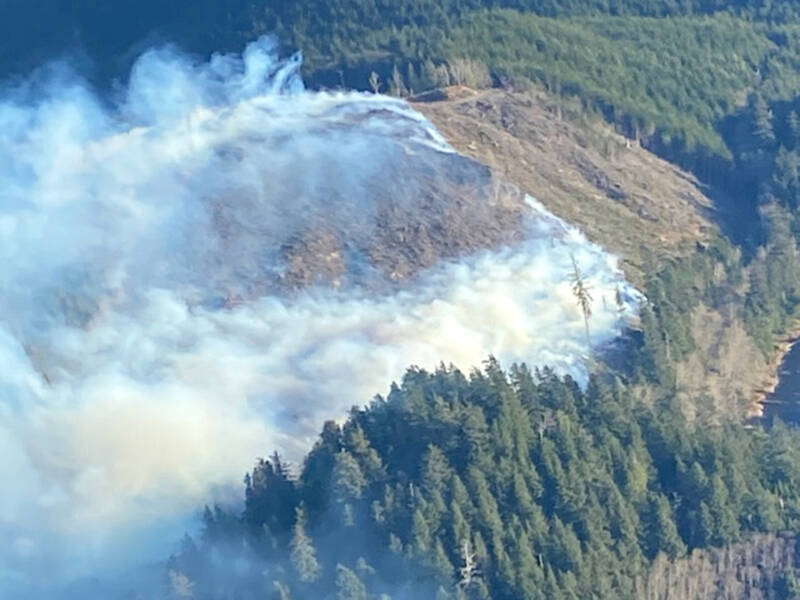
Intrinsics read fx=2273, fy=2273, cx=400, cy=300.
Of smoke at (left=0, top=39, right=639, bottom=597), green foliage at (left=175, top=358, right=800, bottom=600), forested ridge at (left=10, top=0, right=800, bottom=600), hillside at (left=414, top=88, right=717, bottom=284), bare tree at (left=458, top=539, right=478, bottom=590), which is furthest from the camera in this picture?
hillside at (left=414, top=88, right=717, bottom=284)

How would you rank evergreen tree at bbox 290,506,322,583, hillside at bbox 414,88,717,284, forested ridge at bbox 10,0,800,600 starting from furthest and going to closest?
hillside at bbox 414,88,717,284
forested ridge at bbox 10,0,800,600
evergreen tree at bbox 290,506,322,583

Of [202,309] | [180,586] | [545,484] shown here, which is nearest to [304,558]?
[180,586]

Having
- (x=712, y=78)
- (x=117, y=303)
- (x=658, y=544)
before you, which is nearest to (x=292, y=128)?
(x=117, y=303)

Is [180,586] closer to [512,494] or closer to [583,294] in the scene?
[512,494]

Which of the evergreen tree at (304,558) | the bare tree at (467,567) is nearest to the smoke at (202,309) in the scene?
the evergreen tree at (304,558)

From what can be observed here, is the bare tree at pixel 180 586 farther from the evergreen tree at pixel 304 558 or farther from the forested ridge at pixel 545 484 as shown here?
the evergreen tree at pixel 304 558

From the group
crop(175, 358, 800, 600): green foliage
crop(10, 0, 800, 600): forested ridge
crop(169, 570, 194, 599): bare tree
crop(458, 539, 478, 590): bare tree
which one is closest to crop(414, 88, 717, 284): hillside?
crop(10, 0, 800, 600): forested ridge

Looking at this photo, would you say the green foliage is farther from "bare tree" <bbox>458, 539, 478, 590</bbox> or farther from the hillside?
the hillside
